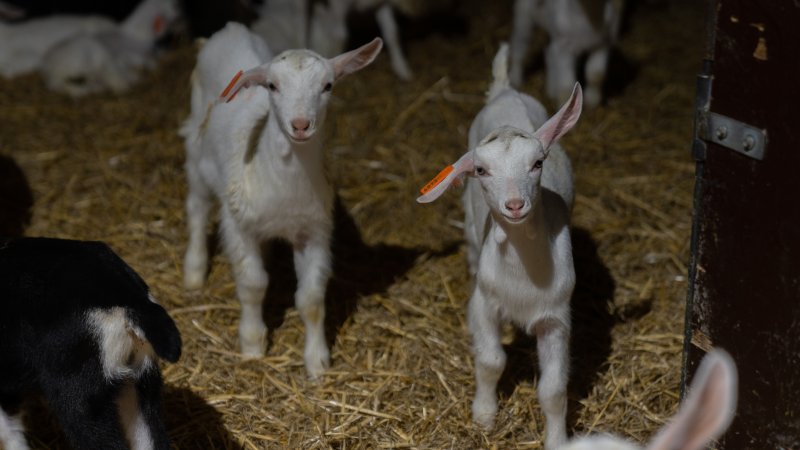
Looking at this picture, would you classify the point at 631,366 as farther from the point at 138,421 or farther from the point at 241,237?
the point at 138,421

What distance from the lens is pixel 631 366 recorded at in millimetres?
4484

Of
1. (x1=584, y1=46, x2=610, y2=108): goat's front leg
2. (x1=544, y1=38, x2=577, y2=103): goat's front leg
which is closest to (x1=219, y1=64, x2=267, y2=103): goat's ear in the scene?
(x1=544, y1=38, x2=577, y2=103): goat's front leg

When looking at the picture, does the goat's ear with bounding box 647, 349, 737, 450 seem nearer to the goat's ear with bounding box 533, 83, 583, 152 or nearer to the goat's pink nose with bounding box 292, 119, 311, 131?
the goat's ear with bounding box 533, 83, 583, 152

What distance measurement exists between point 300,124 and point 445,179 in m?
0.67

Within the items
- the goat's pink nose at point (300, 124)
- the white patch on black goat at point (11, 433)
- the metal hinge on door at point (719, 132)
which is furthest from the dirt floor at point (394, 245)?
the metal hinge on door at point (719, 132)

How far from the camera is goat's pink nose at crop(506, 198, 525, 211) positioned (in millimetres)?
3441

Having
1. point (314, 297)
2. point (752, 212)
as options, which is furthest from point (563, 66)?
point (752, 212)

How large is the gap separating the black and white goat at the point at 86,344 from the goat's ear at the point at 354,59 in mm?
1281

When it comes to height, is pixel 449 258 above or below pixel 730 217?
below

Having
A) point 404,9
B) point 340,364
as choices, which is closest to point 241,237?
point 340,364

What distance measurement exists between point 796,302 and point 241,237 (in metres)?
2.36

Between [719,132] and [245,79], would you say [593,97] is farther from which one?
[719,132]

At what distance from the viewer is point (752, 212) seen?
10.7ft

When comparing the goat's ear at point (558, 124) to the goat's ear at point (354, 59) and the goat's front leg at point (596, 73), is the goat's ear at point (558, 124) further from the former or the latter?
the goat's front leg at point (596, 73)
